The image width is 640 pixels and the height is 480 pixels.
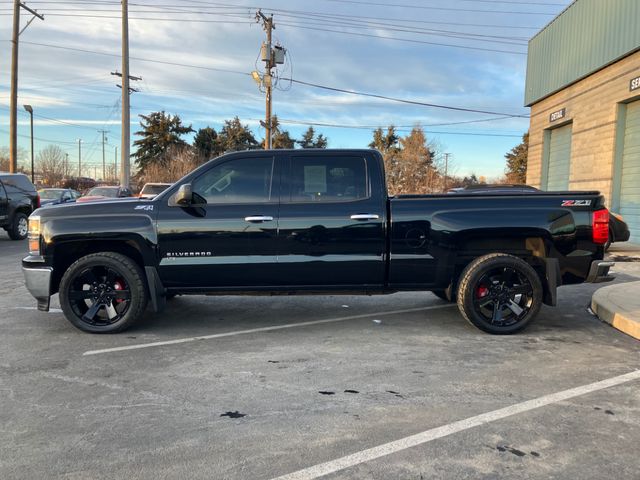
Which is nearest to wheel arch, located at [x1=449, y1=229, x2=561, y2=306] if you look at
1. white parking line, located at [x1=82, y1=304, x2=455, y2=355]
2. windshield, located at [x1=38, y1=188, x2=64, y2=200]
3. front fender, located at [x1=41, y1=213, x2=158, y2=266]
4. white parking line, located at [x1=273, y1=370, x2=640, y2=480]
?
white parking line, located at [x1=82, y1=304, x2=455, y2=355]

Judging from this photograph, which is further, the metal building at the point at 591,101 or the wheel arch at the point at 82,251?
the metal building at the point at 591,101

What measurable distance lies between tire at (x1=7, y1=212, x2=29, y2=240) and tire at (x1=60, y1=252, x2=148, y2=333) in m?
11.3

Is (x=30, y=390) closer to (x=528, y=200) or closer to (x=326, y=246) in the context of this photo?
(x=326, y=246)

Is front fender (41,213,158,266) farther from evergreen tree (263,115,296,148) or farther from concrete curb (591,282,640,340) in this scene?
evergreen tree (263,115,296,148)

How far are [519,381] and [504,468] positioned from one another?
1495 mm

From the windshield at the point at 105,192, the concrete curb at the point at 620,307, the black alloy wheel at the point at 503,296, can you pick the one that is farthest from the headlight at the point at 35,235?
the windshield at the point at 105,192

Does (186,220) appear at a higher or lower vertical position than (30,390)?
higher

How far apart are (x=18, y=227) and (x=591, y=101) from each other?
1968 centimetres

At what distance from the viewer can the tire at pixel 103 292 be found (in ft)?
18.2

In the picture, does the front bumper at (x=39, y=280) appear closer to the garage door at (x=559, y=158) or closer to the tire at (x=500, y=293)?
the tire at (x=500, y=293)

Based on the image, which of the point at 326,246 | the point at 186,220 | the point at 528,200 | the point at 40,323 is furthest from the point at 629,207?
the point at 40,323

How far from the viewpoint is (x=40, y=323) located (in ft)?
20.4

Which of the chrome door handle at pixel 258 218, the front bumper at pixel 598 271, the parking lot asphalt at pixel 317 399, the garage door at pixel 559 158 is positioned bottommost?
the parking lot asphalt at pixel 317 399

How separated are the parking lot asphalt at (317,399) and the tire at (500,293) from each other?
20cm
